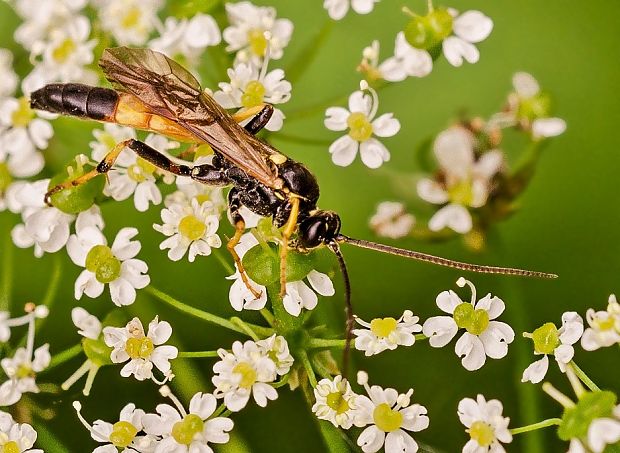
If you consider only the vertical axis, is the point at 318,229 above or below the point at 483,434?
above

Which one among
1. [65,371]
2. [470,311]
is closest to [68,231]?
[65,371]

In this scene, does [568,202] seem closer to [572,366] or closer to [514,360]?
[514,360]

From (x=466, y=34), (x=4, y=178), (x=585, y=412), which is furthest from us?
(x=4, y=178)

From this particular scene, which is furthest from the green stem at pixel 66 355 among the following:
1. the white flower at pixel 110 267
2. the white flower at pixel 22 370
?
the white flower at pixel 110 267

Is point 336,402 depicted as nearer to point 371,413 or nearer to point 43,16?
point 371,413

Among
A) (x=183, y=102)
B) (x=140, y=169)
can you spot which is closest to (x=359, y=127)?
(x=183, y=102)

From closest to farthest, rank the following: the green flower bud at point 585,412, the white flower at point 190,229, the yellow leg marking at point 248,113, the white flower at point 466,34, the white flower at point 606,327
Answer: the green flower bud at point 585,412, the white flower at point 606,327, the white flower at point 190,229, the yellow leg marking at point 248,113, the white flower at point 466,34

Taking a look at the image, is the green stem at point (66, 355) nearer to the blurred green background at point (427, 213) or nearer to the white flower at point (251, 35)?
the blurred green background at point (427, 213)
